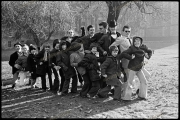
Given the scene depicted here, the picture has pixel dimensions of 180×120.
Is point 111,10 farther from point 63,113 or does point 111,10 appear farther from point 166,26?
point 166,26

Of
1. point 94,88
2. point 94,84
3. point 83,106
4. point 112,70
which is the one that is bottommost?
point 83,106

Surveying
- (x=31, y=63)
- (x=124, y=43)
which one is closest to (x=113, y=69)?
(x=124, y=43)

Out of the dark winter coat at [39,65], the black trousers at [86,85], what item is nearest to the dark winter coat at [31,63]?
Answer: the dark winter coat at [39,65]

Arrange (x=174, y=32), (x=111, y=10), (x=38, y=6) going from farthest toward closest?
(x=174, y=32)
(x=38, y=6)
(x=111, y=10)

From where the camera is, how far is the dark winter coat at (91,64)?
6.43m

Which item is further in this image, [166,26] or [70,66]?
[166,26]

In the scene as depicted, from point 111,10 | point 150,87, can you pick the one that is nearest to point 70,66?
point 150,87

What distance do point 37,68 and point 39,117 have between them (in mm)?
2948

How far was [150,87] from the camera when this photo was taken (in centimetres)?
808

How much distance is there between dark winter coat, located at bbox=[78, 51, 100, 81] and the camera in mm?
6434

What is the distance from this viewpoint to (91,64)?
6.45 m

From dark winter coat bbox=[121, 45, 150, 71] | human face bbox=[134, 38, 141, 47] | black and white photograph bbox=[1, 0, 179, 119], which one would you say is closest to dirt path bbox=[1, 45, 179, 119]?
black and white photograph bbox=[1, 0, 179, 119]

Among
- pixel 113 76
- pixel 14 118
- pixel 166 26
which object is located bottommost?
pixel 14 118

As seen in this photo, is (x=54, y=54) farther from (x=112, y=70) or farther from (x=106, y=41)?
(x=112, y=70)
